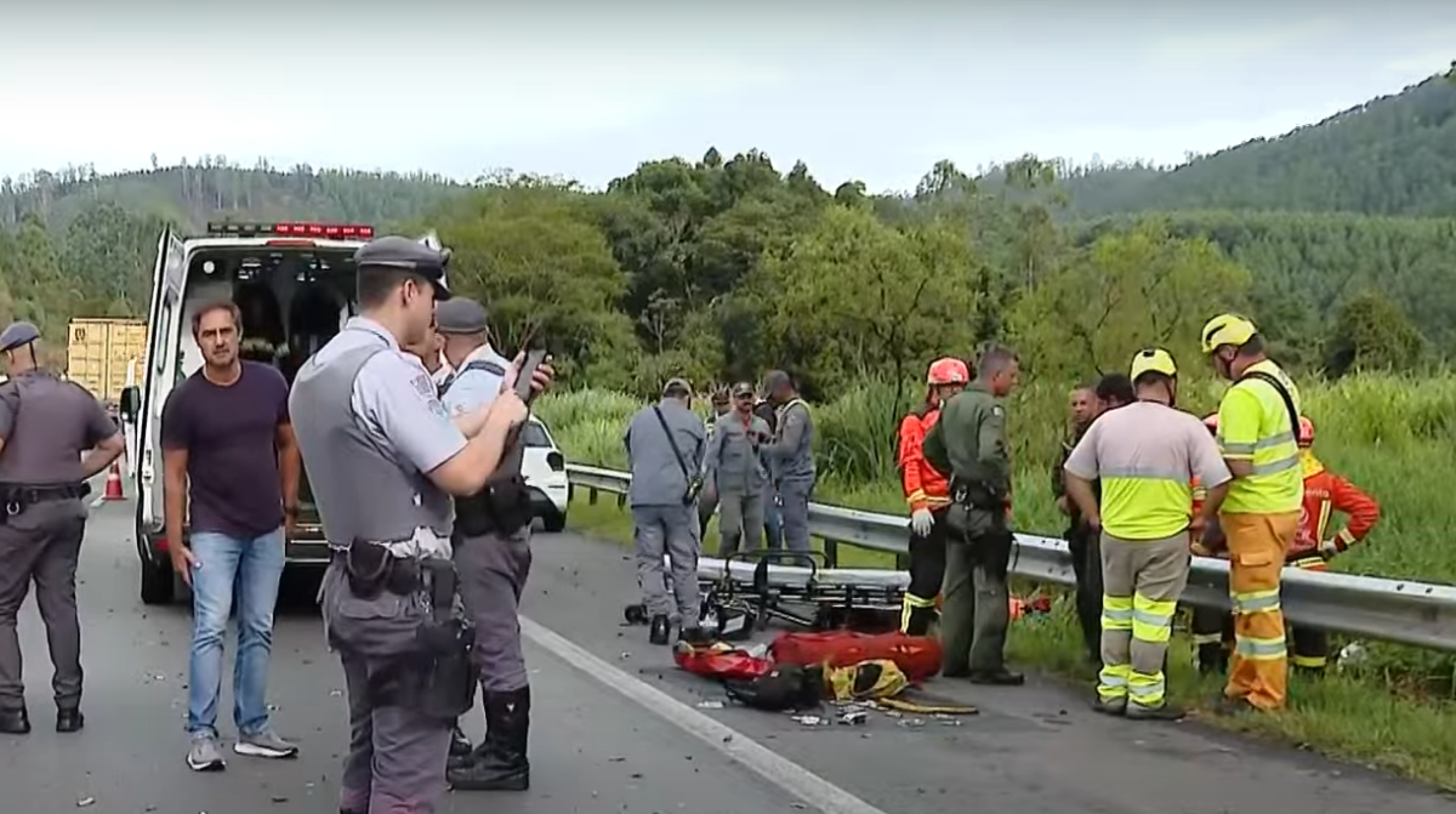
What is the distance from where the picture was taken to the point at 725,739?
335 inches

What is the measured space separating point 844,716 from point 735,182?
195 feet

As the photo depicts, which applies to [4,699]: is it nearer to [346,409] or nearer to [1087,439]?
[346,409]

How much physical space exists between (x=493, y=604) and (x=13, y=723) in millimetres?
2900

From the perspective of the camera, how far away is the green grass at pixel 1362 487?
8430 millimetres

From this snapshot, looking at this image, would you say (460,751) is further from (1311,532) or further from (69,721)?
(1311,532)

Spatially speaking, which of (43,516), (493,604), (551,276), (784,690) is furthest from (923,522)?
(551,276)

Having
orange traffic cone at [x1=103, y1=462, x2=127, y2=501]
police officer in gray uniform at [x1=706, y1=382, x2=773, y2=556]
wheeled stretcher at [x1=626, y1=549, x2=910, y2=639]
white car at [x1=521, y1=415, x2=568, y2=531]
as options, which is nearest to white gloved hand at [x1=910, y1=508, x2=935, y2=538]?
wheeled stretcher at [x1=626, y1=549, x2=910, y2=639]

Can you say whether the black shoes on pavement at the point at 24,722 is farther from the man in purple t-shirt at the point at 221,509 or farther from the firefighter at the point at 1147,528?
the firefighter at the point at 1147,528

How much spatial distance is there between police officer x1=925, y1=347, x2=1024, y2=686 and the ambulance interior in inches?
200

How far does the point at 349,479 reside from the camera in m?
4.68

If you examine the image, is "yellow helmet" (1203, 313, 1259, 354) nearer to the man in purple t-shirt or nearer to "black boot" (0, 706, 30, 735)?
the man in purple t-shirt

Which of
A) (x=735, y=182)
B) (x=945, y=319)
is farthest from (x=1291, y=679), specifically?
(x=735, y=182)

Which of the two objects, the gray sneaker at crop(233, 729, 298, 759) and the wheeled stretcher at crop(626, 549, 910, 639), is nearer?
the gray sneaker at crop(233, 729, 298, 759)

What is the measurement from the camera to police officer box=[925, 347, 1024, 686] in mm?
10531
